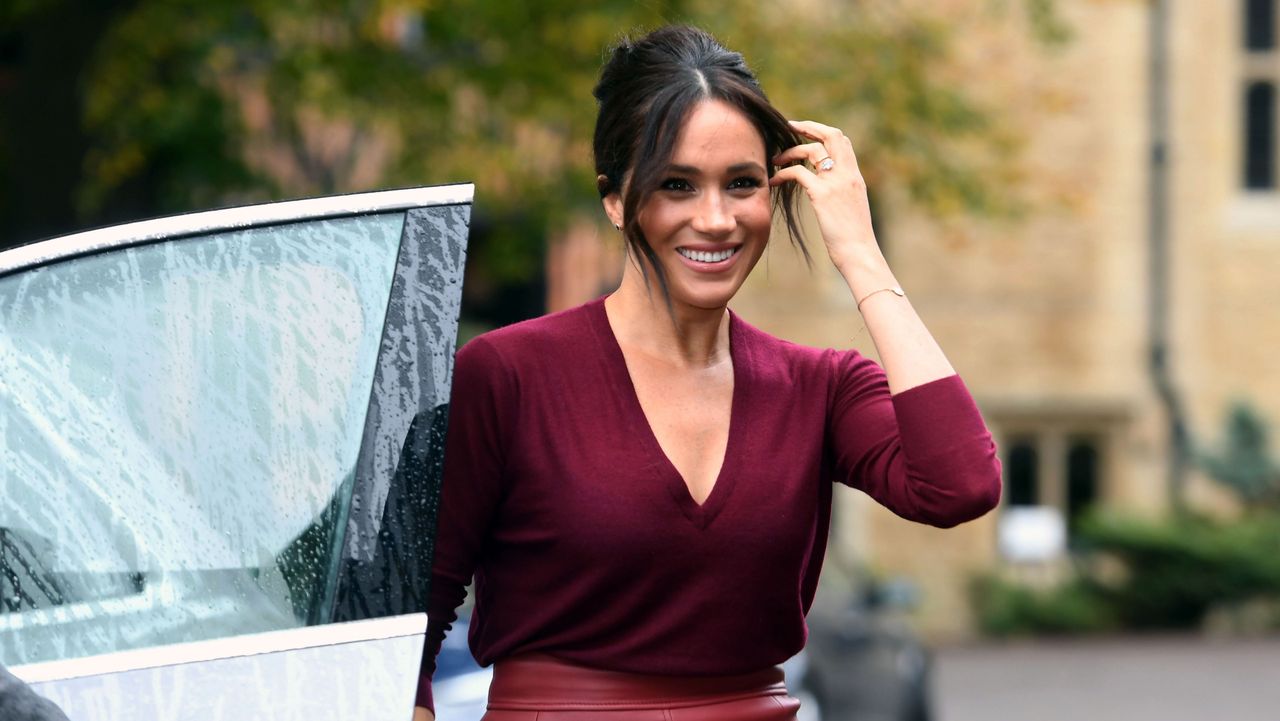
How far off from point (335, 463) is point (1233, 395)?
20232 millimetres

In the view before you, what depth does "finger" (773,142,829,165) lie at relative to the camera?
9.07ft

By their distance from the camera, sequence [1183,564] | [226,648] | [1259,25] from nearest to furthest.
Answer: [226,648], [1183,564], [1259,25]

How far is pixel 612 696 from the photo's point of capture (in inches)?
102

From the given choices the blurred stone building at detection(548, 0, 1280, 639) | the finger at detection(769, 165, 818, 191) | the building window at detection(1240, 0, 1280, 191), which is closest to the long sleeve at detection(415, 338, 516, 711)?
the finger at detection(769, 165, 818, 191)

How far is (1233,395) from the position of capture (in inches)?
851

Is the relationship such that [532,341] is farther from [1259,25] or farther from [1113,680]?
[1259,25]

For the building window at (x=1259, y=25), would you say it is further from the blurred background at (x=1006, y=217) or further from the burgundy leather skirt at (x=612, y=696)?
the burgundy leather skirt at (x=612, y=696)

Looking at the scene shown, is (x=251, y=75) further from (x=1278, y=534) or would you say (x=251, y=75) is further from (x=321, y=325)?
(x=321, y=325)

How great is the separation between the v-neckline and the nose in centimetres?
19

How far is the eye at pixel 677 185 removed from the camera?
2.68 metres

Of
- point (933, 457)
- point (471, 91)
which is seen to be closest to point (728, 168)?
point (933, 457)

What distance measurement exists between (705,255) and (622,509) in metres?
0.34

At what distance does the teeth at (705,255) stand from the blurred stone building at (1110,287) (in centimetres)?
1880

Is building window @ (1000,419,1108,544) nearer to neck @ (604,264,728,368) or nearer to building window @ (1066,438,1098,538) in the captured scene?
building window @ (1066,438,1098,538)
